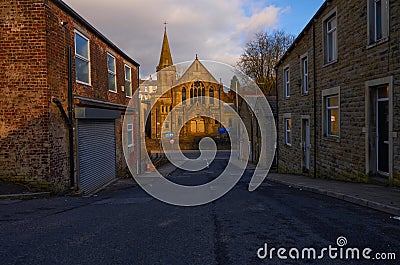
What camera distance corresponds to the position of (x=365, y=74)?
34.4ft

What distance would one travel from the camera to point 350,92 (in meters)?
11.5

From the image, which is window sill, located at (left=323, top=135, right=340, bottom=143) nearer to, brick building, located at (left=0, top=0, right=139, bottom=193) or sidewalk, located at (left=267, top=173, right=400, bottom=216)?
sidewalk, located at (left=267, top=173, right=400, bottom=216)

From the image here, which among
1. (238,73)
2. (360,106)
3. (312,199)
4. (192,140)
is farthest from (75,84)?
(192,140)

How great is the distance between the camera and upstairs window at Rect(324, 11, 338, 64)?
13.1 metres

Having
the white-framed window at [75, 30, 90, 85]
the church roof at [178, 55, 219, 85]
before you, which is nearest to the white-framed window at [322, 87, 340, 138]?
the white-framed window at [75, 30, 90, 85]

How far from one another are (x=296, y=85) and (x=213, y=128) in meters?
46.5

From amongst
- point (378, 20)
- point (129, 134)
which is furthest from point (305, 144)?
point (129, 134)

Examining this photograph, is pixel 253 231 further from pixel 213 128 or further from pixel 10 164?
pixel 213 128

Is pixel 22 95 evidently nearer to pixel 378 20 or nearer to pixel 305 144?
pixel 378 20

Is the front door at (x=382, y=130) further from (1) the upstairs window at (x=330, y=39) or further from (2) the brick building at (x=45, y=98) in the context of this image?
(2) the brick building at (x=45, y=98)

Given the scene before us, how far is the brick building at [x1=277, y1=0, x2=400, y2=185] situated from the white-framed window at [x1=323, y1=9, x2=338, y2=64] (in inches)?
0.4

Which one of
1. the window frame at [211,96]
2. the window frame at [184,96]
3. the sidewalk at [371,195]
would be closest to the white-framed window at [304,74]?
the sidewalk at [371,195]

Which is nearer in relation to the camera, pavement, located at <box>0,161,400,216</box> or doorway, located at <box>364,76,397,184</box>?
pavement, located at <box>0,161,400,216</box>
